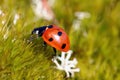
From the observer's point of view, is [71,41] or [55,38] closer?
[55,38]

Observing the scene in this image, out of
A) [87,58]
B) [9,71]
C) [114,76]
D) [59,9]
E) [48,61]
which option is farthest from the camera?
[59,9]

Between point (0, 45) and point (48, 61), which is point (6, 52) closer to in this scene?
point (0, 45)

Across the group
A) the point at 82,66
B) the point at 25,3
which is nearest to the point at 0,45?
the point at 82,66

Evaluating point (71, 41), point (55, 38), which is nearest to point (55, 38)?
point (55, 38)

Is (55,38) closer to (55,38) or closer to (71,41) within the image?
(55,38)
